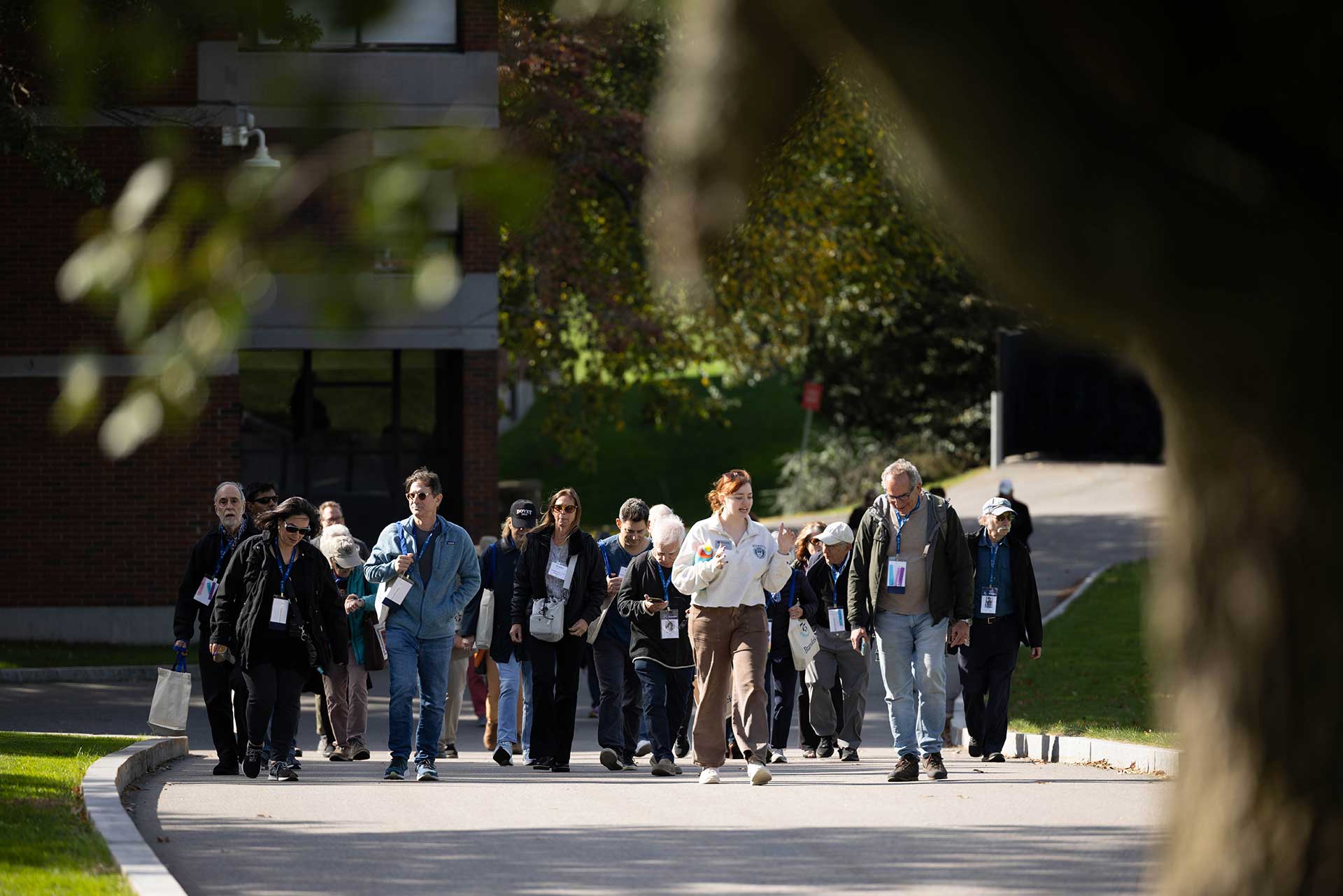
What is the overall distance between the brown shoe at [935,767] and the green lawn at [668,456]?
35.6 metres

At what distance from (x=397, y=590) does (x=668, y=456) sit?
44982mm

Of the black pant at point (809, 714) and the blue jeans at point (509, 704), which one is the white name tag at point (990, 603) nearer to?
the black pant at point (809, 714)

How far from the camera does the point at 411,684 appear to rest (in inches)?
488

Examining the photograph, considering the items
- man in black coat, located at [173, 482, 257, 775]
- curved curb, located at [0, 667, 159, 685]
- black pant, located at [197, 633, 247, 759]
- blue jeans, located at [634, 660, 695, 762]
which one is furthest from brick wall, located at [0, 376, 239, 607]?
blue jeans, located at [634, 660, 695, 762]

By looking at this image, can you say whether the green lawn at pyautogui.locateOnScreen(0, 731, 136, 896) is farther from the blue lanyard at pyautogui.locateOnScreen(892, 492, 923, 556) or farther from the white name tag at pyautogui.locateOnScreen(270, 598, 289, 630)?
the blue lanyard at pyautogui.locateOnScreen(892, 492, 923, 556)

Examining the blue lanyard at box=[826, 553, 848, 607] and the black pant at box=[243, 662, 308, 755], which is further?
the blue lanyard at box=[826, 553, 848, 607]

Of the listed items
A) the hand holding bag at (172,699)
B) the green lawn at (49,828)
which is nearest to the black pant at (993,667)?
the hand holding bag at (172,699)

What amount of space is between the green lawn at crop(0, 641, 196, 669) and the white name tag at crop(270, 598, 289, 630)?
9.98 metres

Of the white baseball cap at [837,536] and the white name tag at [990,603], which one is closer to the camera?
the white name tag at [990,603]

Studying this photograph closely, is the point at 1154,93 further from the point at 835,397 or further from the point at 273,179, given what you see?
the point at 835,397

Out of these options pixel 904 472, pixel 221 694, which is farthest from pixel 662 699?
pixel 221 694

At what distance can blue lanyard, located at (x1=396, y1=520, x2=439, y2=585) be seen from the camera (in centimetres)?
1238

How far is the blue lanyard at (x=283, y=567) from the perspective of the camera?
40.4 ft

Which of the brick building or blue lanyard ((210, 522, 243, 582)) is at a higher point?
the brick building
